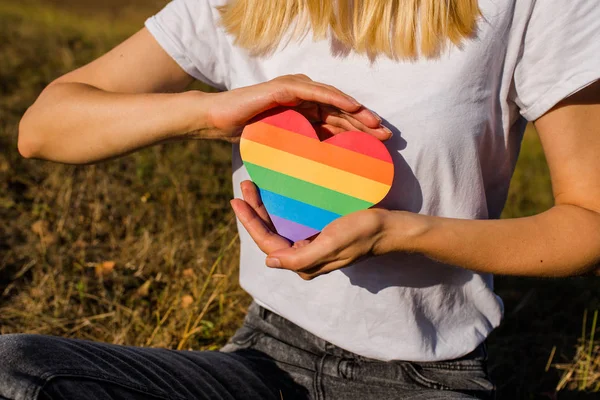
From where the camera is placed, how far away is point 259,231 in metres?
1.32

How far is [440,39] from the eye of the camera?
54.0 inches

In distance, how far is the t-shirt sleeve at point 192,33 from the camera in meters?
1.57

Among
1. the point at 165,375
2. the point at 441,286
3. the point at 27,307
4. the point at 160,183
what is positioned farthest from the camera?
the point at 160,183

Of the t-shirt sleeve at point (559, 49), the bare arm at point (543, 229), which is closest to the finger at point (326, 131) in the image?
the bare arm at point (543, 229)

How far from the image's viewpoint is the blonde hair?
136 cm

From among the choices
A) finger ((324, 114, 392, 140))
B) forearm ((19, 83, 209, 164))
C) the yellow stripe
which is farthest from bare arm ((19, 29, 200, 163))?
finger ((324, 114, 392, 140))

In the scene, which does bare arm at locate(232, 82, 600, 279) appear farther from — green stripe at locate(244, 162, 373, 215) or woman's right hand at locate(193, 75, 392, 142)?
woman's right hand at locate(193, 75, 392, 142)

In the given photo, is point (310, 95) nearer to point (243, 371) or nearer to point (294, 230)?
point (294, 230)

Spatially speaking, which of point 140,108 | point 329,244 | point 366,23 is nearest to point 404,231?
point 329,244

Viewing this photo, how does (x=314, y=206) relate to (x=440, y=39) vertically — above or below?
below

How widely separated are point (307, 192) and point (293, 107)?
0.56ft

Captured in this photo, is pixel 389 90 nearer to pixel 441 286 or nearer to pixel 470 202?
pixel 470 202

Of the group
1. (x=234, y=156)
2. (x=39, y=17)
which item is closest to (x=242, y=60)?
(x=234, y=156)

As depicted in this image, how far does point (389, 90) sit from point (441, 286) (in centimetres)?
43
